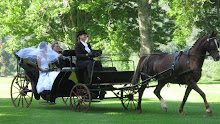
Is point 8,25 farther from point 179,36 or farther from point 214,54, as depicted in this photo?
point 214,54

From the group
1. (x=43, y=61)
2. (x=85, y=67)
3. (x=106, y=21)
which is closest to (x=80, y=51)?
(x=85, y=67)

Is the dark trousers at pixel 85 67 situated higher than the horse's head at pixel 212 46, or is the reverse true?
the horse's head at pixel 212 46

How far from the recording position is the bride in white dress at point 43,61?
13.7 meters

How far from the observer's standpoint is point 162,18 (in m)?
41.4

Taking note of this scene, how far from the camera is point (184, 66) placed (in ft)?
38.3

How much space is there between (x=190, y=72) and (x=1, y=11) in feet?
94.9

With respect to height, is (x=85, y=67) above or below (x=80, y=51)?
below

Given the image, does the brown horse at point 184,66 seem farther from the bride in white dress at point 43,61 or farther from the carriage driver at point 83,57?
the bride in white dress at point 43,61

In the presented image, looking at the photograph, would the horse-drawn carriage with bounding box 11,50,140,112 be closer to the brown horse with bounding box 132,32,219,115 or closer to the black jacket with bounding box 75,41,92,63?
the black jacket with bounding box 75,41,92,63

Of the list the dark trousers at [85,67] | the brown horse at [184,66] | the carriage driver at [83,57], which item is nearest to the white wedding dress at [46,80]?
the dark trousers at [85,67]

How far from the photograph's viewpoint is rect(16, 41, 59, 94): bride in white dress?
539 inches

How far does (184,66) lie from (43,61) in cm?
473

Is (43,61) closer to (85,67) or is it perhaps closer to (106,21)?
(85,67)

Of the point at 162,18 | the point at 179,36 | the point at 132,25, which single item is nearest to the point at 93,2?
the point at 179,36
